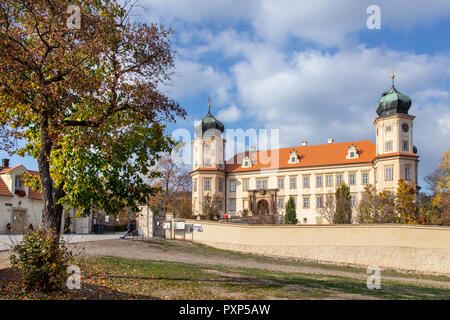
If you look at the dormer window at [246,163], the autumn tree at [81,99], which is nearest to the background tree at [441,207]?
the dormer window at [246,163]

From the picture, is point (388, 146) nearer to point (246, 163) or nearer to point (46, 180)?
point (246, 163)

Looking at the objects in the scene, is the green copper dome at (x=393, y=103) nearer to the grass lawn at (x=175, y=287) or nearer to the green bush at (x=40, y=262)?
Answer: the grass lawn at (x=175, y=287)

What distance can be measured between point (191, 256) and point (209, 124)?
44.5 metres

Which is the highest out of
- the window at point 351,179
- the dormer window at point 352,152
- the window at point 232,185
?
the dormer window at point 352,152

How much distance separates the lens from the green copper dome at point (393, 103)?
5616 cm

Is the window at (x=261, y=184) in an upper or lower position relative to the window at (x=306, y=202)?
upper

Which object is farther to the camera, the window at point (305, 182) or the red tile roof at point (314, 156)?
the window at point (305, 182)

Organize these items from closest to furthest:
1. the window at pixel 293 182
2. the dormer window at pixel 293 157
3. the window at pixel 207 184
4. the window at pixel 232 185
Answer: the window at pixel 293 182 → the dormer window at pixel 293 157 → the window at pixel 207 184 → the window at pixel 232 185

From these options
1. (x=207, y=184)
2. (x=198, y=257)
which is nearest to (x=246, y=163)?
(x=207, y=184)

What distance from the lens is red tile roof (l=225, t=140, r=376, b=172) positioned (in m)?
63.0

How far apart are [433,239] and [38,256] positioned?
23.2 metres

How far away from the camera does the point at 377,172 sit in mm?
58031

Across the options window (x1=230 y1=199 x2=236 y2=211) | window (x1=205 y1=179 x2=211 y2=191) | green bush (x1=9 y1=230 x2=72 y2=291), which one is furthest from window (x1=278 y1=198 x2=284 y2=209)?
green bush (x1=9 y1=230 x2=72 y2=291)
